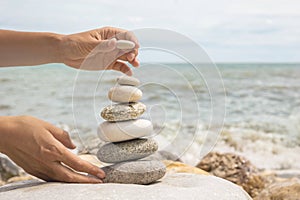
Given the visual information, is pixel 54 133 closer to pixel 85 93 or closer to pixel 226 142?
pixel 85 93

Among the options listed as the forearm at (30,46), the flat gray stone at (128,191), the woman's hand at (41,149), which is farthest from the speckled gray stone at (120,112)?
the forearm at (30,46)

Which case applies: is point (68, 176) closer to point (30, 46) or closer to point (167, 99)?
point (30, 46)

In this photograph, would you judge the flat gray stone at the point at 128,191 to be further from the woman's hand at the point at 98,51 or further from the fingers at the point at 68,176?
the woman's hand at the point at 98,51

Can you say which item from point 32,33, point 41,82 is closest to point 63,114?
point 41,82

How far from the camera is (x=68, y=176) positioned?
219cm

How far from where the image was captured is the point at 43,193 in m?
2.03

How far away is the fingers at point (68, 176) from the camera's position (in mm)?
2182

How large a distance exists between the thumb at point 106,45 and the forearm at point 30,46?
253 mm

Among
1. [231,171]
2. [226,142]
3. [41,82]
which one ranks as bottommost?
[41,82]

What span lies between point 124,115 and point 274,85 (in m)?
13.7

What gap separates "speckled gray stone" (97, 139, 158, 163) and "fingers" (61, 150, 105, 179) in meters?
0.09

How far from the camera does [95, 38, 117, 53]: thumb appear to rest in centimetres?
221

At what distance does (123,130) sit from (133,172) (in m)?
0.22

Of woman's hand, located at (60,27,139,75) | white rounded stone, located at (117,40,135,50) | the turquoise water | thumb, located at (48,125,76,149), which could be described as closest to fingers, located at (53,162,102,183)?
thumb, located at (48,125,76,149)
